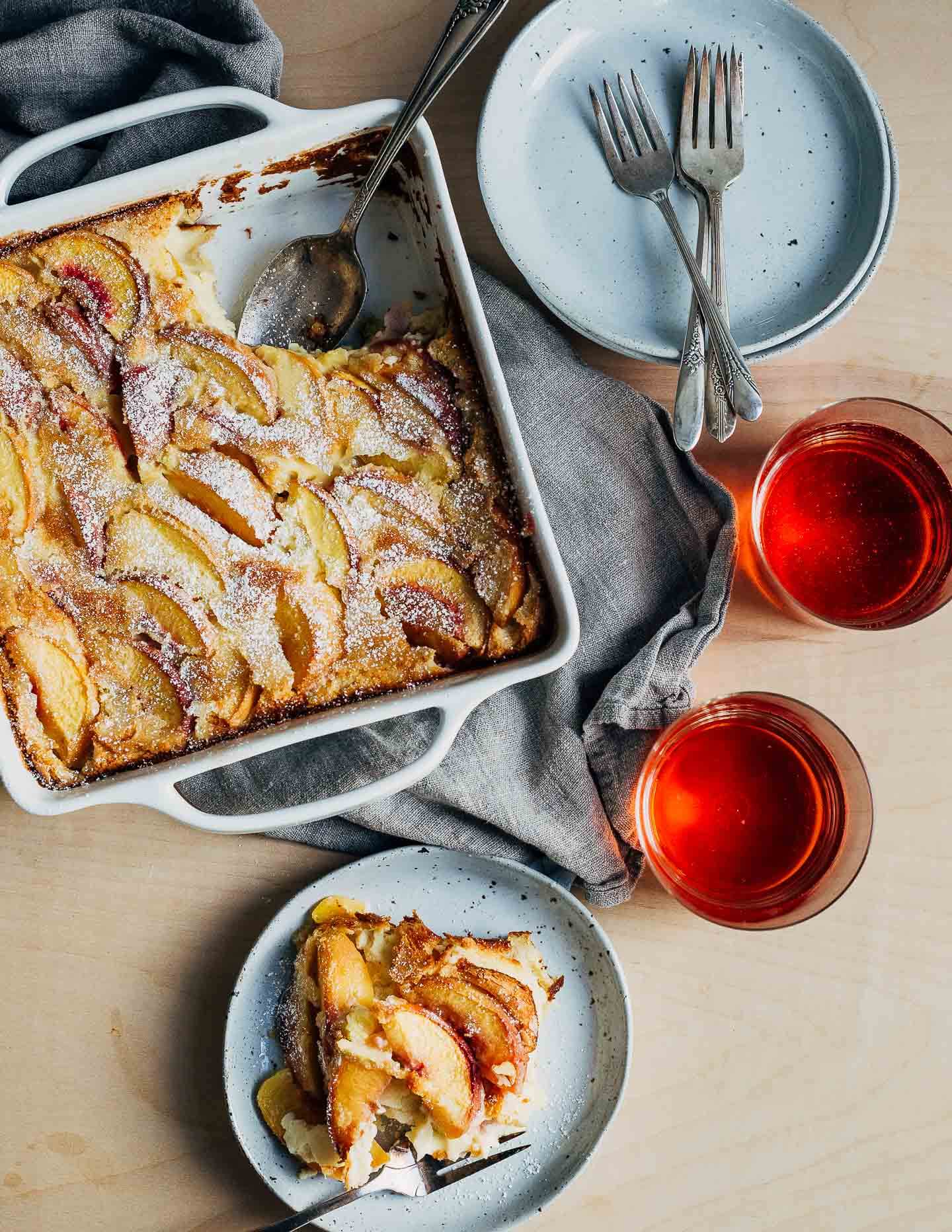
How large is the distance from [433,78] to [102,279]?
0.50 meters

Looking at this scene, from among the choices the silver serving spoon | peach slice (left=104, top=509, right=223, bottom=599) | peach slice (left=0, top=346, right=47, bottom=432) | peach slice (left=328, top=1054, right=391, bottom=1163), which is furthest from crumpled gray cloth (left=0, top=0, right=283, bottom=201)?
peach slice (left=328, top=1054, right=391, bottom=1163)

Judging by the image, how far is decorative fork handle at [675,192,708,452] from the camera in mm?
1423

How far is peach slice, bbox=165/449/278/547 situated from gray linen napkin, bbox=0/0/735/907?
33 cm

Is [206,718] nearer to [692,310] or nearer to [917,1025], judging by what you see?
[692,310]

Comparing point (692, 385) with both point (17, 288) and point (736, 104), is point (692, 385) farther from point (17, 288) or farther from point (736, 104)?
point (17, 288)

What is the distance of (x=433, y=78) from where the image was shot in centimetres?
133

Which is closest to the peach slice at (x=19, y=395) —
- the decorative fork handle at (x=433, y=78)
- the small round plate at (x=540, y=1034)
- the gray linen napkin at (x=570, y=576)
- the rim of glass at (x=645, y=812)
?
the gray linen napkin at (x=570, y=576)

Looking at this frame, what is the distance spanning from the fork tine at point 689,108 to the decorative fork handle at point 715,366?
80 millimetres

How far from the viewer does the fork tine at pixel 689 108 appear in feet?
4.77

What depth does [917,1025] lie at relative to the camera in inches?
61.5

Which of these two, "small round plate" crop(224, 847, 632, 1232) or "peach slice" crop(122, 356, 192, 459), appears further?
"small round plate" crop(224, 847, 632, 1232)

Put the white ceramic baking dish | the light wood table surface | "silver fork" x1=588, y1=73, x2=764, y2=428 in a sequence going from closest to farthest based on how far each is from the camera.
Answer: the white ceramic baking dish
"silver fork" x1=588, y1=73, x2=764, y2=428
the light wood table surface

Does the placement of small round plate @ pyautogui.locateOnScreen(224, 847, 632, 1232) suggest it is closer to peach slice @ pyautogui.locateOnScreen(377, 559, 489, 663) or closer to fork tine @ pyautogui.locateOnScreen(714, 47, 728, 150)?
peach slice @ pyautogui.locateOnScreen(377, 559, 489, 663)

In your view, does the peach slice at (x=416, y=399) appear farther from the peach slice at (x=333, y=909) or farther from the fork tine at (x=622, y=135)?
the peach slice at (x=333, y=909)
